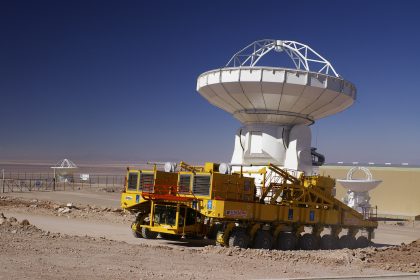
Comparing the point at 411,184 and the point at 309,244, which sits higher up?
the point at 411,184

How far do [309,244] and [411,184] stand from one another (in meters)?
30.4

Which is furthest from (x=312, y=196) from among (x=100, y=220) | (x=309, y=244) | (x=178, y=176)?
(x=100, y=220)

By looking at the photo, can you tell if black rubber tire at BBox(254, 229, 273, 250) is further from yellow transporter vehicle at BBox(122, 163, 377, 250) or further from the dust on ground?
the dust on ground

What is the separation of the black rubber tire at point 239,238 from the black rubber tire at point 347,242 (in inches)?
244

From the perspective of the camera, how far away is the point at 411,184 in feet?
164

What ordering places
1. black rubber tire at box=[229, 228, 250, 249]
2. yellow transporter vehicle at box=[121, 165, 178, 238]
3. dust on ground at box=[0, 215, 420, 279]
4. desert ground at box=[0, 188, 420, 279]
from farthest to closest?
1. yellow transporter vehicle at box=[121, 165, 178, 238]
2. black rubber tire at box=[229, 228, 250, 249]
3. desert ground at box=[0, 188, 420, 279]
4. dust on ground at box=[0, 215, 420, 279]

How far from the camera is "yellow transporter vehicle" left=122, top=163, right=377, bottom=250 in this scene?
19.6 metres

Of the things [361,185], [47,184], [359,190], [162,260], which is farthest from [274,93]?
[47,184]

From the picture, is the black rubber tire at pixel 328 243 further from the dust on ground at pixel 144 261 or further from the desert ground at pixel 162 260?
the dust on ground at pixel 144 261

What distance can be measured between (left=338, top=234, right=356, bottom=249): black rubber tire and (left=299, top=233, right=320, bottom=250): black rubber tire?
6.40 feet

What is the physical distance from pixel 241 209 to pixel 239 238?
0.98 metres

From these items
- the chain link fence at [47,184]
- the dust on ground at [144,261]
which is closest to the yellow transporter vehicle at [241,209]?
the dust on ground at [144,261]

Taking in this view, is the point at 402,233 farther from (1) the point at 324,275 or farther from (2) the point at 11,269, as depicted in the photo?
(2) the point at 11,269

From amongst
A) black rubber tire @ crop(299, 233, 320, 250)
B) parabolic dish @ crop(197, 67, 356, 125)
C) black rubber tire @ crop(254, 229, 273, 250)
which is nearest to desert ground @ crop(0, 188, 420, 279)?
black rubber tire @ crop(254, 229, 273, 250)
